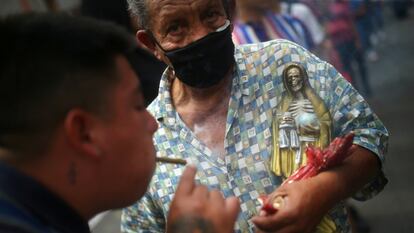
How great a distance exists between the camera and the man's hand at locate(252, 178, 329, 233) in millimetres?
1787

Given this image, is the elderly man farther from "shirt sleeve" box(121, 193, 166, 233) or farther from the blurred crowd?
the blurred crowd

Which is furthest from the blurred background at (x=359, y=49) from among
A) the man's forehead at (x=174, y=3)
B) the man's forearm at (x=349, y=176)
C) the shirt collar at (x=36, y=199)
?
→ the shirt collar at (x=36, y=199)

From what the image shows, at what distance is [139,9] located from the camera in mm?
2223

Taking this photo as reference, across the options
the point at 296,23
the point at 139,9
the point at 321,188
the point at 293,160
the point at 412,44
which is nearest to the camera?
the point at 321,188

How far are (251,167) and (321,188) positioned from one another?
0.26 metres

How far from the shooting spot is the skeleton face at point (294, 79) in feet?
6.75

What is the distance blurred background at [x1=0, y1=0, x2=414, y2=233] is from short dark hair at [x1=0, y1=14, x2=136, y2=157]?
1.22m

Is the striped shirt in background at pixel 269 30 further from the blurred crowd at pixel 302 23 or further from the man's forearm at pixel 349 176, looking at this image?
the man's forearm at pixel 349 176

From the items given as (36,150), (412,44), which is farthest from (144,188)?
(412,44)

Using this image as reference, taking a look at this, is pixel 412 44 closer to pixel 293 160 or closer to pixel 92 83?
pixel 293 160

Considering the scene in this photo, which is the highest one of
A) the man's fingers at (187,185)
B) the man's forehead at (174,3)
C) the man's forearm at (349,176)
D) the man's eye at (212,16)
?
the man's forehead at (174,3)

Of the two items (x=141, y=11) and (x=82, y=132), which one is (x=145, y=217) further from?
(x=82, y=132)

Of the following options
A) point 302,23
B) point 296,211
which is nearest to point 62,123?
point 296,211

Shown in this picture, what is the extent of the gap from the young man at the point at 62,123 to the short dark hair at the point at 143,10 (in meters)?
0.74
